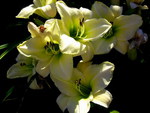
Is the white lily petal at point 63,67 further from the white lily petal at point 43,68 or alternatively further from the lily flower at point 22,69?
the lily flower at point 22,69

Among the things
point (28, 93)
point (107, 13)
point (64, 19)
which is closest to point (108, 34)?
point (107, 13)

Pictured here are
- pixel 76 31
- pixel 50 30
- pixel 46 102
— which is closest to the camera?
pixel 50 30

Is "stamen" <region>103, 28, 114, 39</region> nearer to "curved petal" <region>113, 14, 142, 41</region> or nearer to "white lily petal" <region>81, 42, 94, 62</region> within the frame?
"curved petal" <region>113, 14, 142, 41</region>

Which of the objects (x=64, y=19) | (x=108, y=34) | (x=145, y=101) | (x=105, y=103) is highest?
(x=64, y=19)

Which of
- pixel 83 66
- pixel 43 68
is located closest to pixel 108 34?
pixel 83 66

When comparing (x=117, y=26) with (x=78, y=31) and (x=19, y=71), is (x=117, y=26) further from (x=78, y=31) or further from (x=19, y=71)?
(x=19, y=71)

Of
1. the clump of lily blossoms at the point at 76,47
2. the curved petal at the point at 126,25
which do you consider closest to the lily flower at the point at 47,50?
the clump of lily blossoms at the point at 76,47

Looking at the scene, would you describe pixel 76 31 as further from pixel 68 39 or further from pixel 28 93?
pixel 28 93

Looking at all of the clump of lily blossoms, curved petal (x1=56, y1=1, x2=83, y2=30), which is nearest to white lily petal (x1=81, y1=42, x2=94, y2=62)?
the clump of lily blossoms
